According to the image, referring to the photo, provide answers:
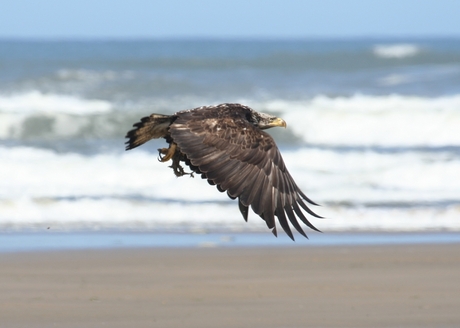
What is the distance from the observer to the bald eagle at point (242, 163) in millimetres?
5328

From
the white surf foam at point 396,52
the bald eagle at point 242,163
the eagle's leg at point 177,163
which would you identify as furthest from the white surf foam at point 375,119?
the white surf foam at point 396,52

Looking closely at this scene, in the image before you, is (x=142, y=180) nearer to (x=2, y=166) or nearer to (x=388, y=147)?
(x=2, y=166)

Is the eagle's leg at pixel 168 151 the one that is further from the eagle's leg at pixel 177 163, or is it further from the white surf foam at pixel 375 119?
the white surf foam at pixel 375 119

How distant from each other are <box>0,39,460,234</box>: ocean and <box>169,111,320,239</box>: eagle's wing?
12.4 ft

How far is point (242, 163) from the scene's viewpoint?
17.9ft

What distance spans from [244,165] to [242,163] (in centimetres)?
2

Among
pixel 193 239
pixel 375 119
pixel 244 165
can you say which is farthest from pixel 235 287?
pixel 375 119

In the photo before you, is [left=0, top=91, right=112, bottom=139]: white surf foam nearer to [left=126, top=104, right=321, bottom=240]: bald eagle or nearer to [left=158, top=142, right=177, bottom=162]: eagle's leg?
[left=158, top=142, right=177, bottom=162]: eagle's leg

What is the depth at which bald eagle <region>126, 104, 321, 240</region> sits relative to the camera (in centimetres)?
533

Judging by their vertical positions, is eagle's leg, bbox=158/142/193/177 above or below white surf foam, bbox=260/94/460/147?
below

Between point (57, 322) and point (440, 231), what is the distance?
4520mm

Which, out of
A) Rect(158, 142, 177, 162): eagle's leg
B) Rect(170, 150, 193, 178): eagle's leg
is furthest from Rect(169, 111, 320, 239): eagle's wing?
Rect(170, 150, 193, 178): eagle's leg

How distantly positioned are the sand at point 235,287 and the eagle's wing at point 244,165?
0.99 m

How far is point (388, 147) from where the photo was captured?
15320 mm
